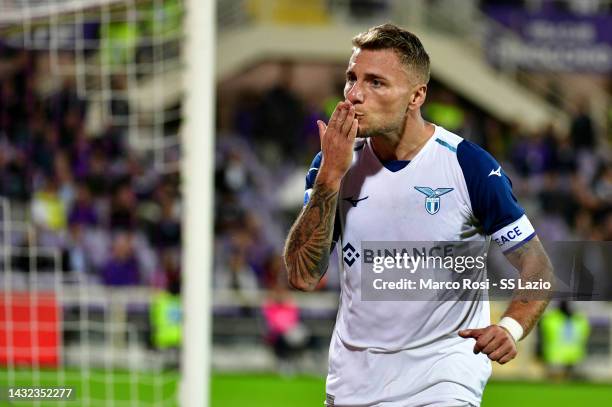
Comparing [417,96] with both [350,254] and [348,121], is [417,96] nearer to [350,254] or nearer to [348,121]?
[348,121]

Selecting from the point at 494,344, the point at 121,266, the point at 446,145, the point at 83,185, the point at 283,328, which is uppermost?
the point at 446,145

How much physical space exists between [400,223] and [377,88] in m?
→ 0.48

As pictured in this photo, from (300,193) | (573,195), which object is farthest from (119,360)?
(573,195)

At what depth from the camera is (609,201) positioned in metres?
17.9

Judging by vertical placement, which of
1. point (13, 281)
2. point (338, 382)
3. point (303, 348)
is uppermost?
point (338, 382)

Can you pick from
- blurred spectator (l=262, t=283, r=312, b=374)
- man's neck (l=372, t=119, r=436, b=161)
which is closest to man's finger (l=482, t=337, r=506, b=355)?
man's neck (l=372, t=119, r=436, b=161)

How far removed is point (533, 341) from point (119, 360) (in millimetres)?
5645

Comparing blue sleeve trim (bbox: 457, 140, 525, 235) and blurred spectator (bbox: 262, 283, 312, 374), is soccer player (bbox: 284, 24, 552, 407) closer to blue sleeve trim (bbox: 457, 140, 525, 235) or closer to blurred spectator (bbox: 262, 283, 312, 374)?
blue sleeve trim (bbox: 457, 140, 525, 235)

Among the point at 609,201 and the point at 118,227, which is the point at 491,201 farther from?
the point at 609,201

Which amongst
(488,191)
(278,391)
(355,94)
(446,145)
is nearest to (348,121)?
(355,94)

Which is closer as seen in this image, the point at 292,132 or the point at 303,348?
the point at 303,348

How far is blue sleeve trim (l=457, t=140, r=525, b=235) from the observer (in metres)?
3.92

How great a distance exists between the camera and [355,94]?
391 centimetres

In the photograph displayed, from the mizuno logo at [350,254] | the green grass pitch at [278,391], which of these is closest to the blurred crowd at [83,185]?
the green grass pitch at [278,391]
